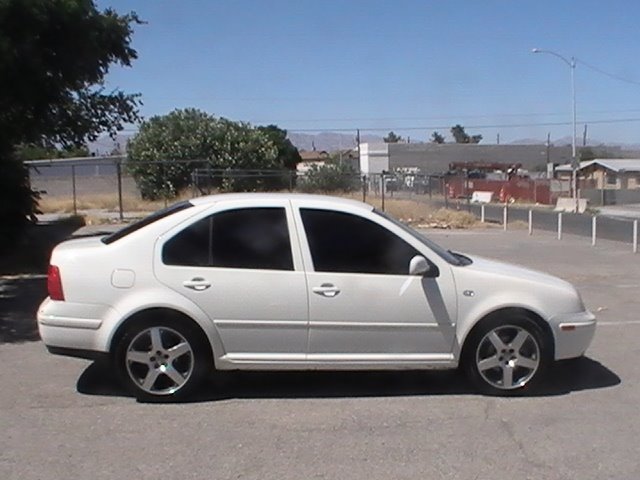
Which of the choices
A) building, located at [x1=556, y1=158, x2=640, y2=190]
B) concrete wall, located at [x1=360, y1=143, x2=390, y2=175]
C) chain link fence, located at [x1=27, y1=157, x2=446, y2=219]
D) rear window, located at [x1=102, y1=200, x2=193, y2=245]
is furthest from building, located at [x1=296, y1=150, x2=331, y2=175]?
rear window, located at [x1=102, y1=200, x2=193, y2=245]

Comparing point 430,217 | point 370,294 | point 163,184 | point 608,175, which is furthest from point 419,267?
point 608,175

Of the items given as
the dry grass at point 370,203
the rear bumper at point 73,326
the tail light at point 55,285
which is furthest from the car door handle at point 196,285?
the dry grass at point 370,203

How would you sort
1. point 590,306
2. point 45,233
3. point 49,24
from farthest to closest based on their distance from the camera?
point 45,233 < point 49,24 < point 590,306

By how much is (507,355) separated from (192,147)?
138 feet

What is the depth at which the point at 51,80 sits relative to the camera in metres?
14.4

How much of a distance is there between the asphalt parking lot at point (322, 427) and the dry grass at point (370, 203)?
2319 centimetres

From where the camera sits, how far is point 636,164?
91062mm

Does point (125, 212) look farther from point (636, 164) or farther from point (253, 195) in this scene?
point (636, 164)

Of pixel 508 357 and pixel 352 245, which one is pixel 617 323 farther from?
pixel 352 245

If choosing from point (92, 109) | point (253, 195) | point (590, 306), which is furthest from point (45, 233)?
point (253, 195)

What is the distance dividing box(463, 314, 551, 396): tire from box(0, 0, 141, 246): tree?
8.50 meters

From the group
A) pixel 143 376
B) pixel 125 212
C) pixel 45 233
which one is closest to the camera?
pixel 143 376

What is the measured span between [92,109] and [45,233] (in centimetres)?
618

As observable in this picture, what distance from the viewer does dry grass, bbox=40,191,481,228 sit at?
104 ft
